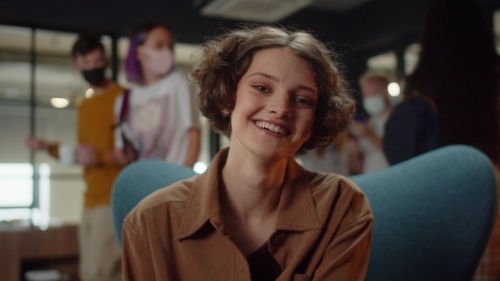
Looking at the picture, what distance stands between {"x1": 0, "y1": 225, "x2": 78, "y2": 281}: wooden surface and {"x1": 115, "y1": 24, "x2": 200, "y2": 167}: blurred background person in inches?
80.0

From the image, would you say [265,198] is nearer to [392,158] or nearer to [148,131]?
[392,158]

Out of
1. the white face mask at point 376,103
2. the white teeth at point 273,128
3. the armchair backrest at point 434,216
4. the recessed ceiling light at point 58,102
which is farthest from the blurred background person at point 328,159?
the recessed ceiling light at point 58,102

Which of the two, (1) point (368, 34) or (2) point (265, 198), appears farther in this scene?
(1) point (368, 34)

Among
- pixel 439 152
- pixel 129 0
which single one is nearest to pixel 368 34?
pixel 129 0

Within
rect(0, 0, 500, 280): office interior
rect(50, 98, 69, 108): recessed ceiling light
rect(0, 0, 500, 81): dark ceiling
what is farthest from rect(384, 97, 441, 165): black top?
rect(50, 98, 69, 108): recessed ceiling light

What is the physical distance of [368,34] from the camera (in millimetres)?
5113

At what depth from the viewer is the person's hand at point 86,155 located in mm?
1850

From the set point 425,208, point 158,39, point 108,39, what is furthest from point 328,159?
point 108,39

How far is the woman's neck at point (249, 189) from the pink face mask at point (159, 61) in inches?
Result: 36.1

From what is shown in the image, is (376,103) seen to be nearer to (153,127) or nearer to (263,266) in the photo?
(153,127)

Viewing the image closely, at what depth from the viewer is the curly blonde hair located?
98 centimetres

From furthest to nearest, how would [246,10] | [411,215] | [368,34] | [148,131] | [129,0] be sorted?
1. [368,34]
2. [129,0]
3. [246,10]
4. [148,131]
5. [411,215]

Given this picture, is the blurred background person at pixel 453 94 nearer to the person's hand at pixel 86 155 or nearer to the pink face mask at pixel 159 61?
the pink face mask at pixel 159 61

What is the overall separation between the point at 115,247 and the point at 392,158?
1055mm
